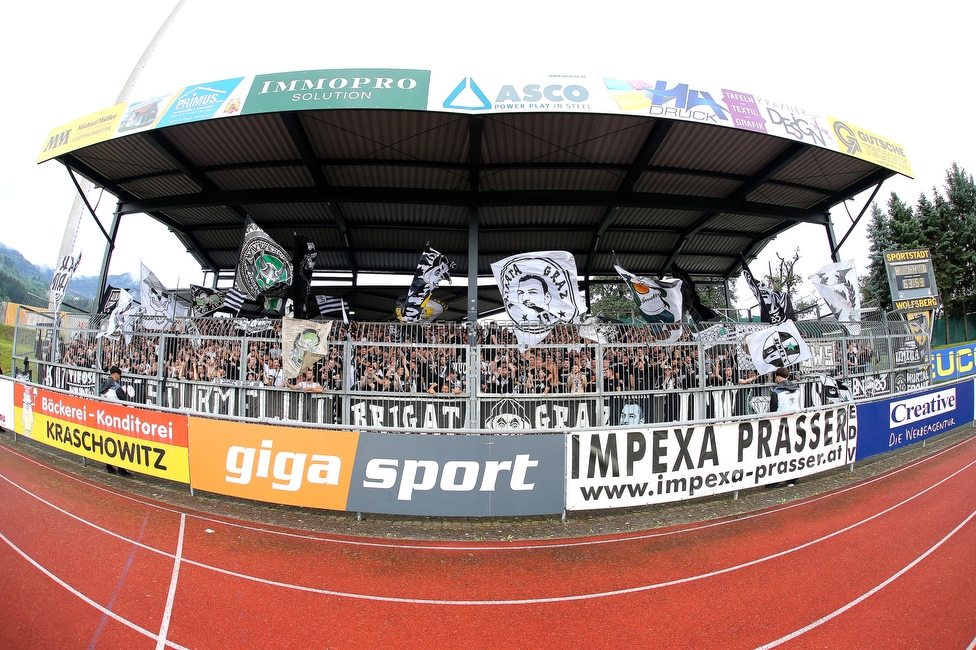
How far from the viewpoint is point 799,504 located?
7.45m

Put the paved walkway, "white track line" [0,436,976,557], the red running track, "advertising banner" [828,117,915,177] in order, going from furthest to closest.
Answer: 1. "advertising banner" [828,117,915,177]
2. the paved walkway
3. "white track line" [0,436,976,557]
4. the red running track

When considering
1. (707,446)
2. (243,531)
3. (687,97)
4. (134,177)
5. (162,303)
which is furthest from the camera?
(134,177)

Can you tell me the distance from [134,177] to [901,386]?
24705mm

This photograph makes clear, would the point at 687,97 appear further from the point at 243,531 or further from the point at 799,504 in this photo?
the point at 243,531

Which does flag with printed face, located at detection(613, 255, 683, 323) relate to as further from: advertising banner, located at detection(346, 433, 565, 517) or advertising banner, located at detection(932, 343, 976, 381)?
advertising banner, located at detection(932, 343, 976, 381)

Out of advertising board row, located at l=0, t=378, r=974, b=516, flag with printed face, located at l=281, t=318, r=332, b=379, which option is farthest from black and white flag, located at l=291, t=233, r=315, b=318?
advertising board row, located at l=0, t=378, r=974, b=516

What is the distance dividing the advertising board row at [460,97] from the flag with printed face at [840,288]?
16.2 feet

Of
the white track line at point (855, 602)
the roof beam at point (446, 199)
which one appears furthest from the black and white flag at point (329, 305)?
the white track line at point (855, 602)

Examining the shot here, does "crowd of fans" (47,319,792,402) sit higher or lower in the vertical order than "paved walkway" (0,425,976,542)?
higher

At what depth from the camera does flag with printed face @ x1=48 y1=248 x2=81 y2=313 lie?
13938mm

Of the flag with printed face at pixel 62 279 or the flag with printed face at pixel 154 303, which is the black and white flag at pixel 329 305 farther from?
the flag with printed face at pixel 62 279

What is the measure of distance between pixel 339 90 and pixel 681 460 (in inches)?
384

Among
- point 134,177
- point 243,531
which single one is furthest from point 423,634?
point 134,177

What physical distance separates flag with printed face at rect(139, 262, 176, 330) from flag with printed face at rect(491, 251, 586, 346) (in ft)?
31.2
